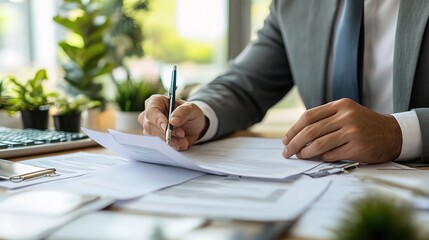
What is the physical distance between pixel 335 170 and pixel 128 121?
2.80 feet

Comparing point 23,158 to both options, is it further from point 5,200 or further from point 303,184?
point 303,184

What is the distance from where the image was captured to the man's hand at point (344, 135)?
842mm

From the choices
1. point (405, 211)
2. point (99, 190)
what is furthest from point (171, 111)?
point (405, 211)

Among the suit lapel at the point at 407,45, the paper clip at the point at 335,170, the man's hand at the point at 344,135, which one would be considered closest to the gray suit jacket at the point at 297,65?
the suit lapel at the point at 407,45

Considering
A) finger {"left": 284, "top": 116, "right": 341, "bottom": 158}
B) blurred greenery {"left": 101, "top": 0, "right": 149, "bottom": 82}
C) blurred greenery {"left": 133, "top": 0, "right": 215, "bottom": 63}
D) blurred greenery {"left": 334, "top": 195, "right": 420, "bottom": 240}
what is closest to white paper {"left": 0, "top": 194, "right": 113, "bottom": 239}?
blurred greenery {"left": 334, "top": 195, "right": 420, "bottom": 240}

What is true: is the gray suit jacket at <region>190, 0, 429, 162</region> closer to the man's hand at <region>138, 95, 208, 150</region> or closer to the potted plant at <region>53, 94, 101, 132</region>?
the man's hand at <region>138, 95, 208, 150</region>

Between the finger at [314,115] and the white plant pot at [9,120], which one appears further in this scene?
the white plant pot at [9,120]

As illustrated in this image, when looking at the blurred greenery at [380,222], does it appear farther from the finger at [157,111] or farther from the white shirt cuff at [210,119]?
the white shirt cuff at [210,119]

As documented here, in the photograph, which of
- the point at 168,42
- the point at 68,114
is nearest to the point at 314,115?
the point at 68,114

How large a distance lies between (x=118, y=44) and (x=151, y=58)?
10.1 inches

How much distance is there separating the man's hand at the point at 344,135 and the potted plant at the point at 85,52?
3.15 feet

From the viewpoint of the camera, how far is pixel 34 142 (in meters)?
1.05

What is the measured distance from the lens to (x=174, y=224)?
0.52 metres

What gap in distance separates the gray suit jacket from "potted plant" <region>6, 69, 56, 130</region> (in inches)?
15.8
